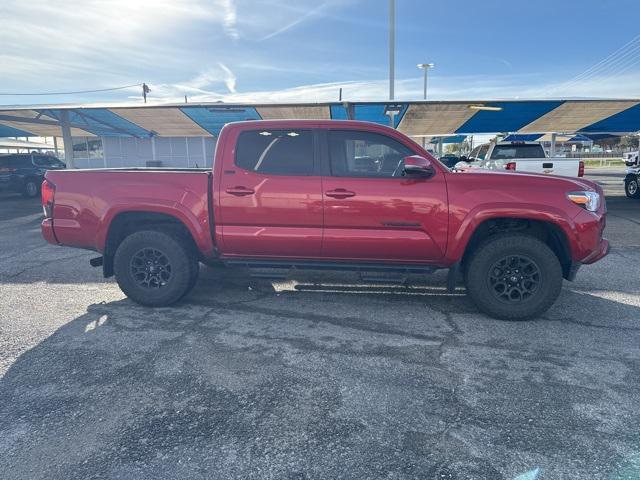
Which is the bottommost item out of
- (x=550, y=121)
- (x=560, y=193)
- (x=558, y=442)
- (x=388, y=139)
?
(x=558, y=442)

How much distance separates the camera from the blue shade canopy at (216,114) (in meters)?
13.6

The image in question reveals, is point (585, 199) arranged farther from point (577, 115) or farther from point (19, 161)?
point (19, 161)

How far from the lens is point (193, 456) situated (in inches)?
94.3

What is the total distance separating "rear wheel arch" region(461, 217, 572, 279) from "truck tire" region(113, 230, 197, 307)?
3089mm

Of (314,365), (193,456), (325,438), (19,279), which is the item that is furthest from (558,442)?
(19,279)

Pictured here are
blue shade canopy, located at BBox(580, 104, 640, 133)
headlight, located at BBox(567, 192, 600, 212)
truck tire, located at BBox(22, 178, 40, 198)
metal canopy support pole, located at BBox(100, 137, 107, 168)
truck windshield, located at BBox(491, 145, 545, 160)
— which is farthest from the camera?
metal canopy support pole, located at BBox(100, 137, 107, 168)

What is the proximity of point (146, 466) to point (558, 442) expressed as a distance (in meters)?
2.41

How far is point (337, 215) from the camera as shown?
14.0 ft

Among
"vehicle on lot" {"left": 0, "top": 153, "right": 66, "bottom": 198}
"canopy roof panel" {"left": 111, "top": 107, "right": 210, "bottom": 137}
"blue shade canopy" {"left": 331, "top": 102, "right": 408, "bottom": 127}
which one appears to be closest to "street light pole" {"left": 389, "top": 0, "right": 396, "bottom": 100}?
"blue shade canopy" {"left": 331, "top": 102, "right": 408, "bottom": 127}

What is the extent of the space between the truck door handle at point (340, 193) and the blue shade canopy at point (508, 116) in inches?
374

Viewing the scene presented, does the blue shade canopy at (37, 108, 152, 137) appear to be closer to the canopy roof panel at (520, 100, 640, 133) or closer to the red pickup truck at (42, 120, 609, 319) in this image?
the red pickup truck at (42, 120, 609, 319)

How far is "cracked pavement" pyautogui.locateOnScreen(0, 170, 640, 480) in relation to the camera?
2.36 metres

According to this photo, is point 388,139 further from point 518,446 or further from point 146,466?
point 146,466

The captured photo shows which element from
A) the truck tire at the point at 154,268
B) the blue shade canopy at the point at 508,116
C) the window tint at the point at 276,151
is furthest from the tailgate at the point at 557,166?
the truck tire at the point at 154,268
